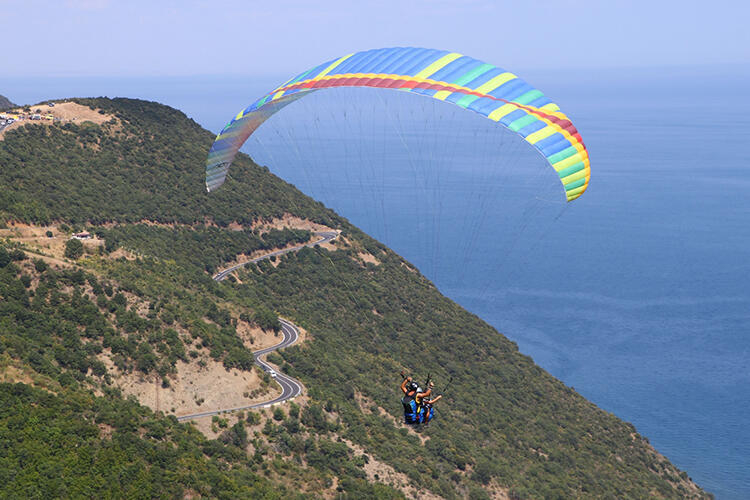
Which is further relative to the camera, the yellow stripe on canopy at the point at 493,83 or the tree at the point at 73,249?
the tree at the point at 73,249

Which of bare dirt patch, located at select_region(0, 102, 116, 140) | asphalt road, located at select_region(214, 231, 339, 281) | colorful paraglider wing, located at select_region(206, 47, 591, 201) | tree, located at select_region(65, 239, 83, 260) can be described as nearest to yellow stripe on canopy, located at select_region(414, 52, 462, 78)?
colorful paraglider wing, located at select_region(206, 47, 591, 201)

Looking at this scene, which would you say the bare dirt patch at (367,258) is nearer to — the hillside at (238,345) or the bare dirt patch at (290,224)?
the hillside at (238,345)

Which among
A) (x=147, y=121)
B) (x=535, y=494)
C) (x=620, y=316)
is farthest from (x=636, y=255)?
(x=535, y=494)

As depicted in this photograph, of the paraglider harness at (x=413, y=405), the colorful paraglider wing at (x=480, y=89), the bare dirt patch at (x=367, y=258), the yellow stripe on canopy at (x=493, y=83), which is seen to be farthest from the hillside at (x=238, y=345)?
the yellow stripe on canopy at (x=493, y=83)

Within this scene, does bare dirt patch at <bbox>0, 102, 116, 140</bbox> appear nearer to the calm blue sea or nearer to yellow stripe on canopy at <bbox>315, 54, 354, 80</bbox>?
the calm blue sea

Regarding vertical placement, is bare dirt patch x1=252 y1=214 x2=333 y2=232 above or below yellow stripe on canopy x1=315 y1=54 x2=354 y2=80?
below

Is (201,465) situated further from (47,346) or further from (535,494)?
(535,494)
